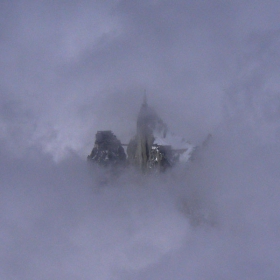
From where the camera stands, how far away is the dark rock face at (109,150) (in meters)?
148

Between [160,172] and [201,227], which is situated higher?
[160,172]

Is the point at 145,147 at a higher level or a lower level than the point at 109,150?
lower

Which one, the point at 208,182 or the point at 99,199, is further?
the point at 99,199

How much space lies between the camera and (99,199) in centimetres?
16288

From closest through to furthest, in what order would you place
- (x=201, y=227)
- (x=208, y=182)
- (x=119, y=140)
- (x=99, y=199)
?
1. (x=201, y=227)
2. (x=208, y=182)
3. (x=119, y=140)
4. (x=99, y=199)

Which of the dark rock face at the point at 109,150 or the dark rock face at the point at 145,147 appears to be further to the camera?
the dark rock face at the point at 109,150

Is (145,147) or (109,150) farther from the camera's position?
(109,150)

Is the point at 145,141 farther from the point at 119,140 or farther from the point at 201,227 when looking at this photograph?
the point at 201,227

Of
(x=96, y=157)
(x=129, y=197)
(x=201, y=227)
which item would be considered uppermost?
(x=96, y=157)

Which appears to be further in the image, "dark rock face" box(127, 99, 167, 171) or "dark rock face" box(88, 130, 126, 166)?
"dark rock face" box(88, 130, 126, 166)

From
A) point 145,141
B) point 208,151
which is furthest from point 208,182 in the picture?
point 145,141

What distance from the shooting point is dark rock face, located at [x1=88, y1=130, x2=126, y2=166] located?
148m

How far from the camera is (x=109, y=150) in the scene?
14862 cm

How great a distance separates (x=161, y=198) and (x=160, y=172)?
13808 millimetres
